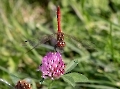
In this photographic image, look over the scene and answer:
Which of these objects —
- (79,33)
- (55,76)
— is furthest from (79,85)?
(55,76)

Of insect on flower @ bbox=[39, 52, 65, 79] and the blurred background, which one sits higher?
the blurred background

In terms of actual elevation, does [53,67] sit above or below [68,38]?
below

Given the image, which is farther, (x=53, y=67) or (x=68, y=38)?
(x=68, y=38)

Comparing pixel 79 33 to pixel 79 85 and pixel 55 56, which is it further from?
pixel 55 56

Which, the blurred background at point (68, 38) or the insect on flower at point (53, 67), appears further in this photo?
the blurred background at point (68, 38)

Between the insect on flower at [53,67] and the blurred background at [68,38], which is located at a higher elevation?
the blurred background at [68,38]
